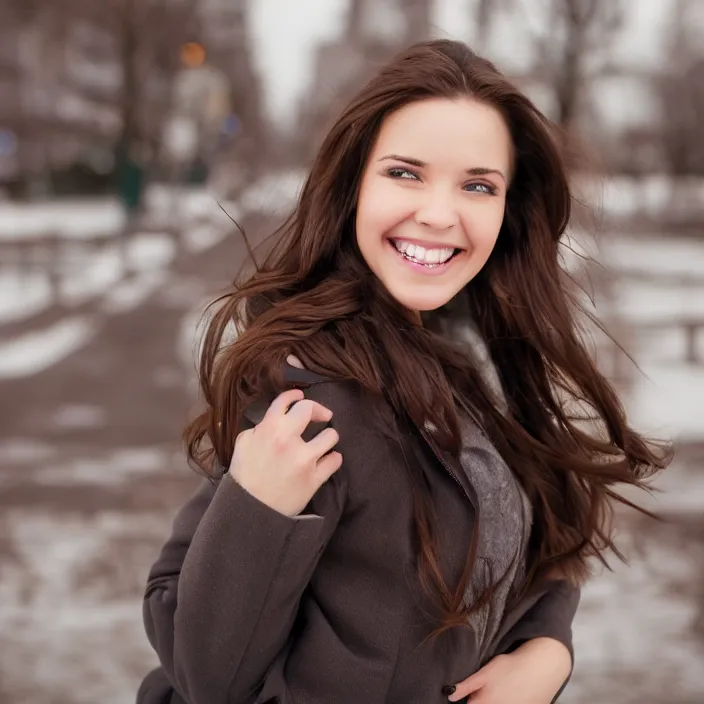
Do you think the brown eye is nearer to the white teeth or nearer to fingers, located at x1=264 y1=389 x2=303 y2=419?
the white teeth

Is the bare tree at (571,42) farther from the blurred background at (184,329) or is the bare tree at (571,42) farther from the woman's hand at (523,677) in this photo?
the woman's hand at (523,677)

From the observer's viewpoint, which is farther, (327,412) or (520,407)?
(520,407)

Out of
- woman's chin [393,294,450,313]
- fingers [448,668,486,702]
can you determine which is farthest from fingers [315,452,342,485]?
fingers [448,668,486,702]

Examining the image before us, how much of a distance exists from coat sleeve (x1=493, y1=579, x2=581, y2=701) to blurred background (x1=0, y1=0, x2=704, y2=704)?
631mm

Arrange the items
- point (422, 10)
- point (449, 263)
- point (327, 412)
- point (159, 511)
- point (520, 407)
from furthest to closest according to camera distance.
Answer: point (422, 10) < point (159, 511) < point (520, 407) < point (449, 263) < point (327, 412)

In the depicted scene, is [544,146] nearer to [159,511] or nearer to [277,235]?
[277,235]

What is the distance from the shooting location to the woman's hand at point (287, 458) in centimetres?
128

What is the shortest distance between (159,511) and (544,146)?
11.0 feet

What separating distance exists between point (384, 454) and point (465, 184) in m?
0.43

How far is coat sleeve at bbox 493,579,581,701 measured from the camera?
1.65m

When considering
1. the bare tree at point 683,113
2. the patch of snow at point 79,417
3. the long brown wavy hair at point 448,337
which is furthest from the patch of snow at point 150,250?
the bare tree at point 683,113

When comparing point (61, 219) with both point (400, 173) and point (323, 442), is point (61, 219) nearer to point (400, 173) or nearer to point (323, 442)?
point (400, 173)

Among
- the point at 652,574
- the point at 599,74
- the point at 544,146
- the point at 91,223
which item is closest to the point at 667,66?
the point at 599,74

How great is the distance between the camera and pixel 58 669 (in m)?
3.15
